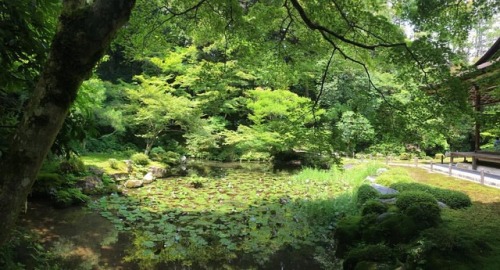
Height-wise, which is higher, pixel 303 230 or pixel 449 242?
pixel 449 242

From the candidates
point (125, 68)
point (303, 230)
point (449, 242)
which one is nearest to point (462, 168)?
point (303, 230)

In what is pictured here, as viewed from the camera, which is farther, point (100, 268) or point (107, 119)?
point (107, 119)

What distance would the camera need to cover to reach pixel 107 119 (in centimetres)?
1494

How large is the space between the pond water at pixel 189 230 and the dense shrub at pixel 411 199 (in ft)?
5.04

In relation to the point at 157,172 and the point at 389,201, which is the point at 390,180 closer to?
the point at 389,201

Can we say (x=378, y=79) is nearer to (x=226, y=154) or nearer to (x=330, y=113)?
(x=330, y=113)

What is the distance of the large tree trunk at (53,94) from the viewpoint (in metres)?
1.59

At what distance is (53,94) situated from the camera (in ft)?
5.27

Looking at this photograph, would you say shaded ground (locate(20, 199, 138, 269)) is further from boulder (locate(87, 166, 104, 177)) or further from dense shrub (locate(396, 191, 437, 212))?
dense shrub (locate(396, 191, 437, 212))

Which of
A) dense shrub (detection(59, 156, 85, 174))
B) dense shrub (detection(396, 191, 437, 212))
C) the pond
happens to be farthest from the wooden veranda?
dense shrub (detection(59, 156, 85, 174))

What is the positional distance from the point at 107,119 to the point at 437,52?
13379 mm

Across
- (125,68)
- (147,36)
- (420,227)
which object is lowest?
(420,227)

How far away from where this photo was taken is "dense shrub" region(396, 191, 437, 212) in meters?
6.51

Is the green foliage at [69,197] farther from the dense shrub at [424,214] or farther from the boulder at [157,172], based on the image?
the dense shrub at [424,214]
